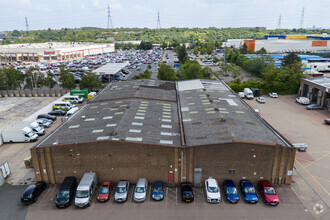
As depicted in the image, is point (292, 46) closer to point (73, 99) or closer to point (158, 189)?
point (73, 99)

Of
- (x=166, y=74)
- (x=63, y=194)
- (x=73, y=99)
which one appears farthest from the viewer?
(x=166, y=74)

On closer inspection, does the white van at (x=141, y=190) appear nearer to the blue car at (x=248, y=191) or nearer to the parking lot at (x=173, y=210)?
the parking lot at (x=173, y=210)

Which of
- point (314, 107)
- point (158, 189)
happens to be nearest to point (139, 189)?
point (158, 189)

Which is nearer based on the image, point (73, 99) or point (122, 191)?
point (122, 191)

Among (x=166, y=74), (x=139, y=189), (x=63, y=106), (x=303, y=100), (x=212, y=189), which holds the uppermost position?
(x=166, y=74)

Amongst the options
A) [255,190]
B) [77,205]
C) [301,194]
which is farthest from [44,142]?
[301,194]

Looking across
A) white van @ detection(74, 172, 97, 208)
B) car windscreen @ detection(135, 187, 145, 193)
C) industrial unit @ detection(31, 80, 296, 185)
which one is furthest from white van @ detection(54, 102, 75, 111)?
car windscreen @ detection(135, 187, 145, 193)

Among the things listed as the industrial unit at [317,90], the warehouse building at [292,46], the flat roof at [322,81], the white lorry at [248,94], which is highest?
the warehouse building at [292,46]

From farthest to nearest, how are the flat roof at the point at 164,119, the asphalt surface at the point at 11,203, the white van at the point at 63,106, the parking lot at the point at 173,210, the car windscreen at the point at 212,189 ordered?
the white van at the point at 63,106
the flat roof at the point at 164,119
the car windscreen at the point at 212,189
the asphalt surface at the point at 11,203
the parking lot at the point at 173,210

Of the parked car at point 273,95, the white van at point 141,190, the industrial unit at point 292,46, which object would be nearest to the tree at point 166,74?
the parked car at point 273,95
